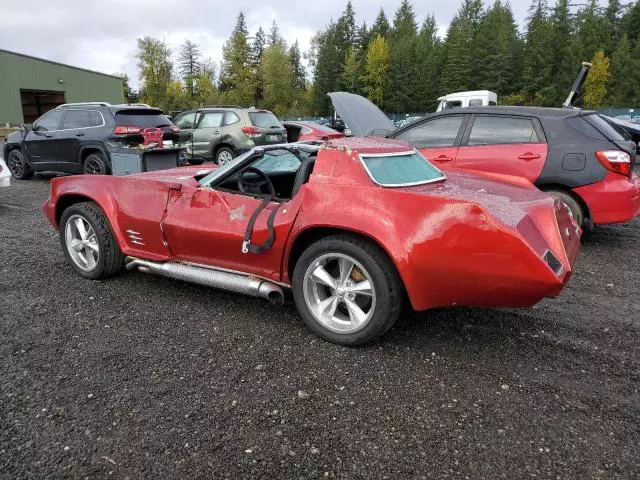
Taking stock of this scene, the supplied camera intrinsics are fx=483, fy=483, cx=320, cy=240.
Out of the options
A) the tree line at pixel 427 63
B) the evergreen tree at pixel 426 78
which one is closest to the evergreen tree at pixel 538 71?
the tree line at pixel 427 63

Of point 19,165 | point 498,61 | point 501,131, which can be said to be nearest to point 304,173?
point 501,131

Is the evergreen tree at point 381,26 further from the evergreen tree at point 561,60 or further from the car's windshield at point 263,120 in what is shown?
the car's windshield at point 263,120

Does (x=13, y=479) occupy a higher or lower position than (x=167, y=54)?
lower

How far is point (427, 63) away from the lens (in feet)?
203

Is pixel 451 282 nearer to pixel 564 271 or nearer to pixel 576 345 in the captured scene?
pixel 564 271

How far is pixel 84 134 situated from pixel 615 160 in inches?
346

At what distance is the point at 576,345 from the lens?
3156mm

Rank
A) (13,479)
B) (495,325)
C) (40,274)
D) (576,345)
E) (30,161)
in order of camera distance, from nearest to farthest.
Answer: (13,479)
(576,345)
(495,325)
(40,274)
(30,161)

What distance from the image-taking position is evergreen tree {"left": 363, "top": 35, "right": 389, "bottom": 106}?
65.1m

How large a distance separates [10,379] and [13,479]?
899 mm

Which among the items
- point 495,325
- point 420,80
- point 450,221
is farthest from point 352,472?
point 420,80

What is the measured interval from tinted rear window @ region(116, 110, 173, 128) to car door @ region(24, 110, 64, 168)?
1.60 metres

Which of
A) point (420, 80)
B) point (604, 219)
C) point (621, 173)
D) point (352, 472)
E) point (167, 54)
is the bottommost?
point (352, 472)

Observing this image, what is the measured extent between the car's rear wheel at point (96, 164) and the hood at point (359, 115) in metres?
4.78
